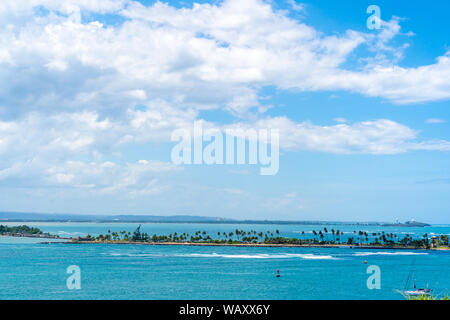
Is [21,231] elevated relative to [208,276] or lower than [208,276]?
lower

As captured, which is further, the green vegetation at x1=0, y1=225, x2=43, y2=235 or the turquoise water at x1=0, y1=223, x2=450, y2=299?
the green vegetation at x1=0, y1=225, x2=43, y2=235

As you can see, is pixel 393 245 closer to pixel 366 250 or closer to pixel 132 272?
pixel 366 250

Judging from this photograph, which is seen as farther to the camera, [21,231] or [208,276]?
[21,231]

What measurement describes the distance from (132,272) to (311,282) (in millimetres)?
27932

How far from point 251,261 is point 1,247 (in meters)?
69.9

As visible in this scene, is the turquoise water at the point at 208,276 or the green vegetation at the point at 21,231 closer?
the turquoise water at the point at 208,276
